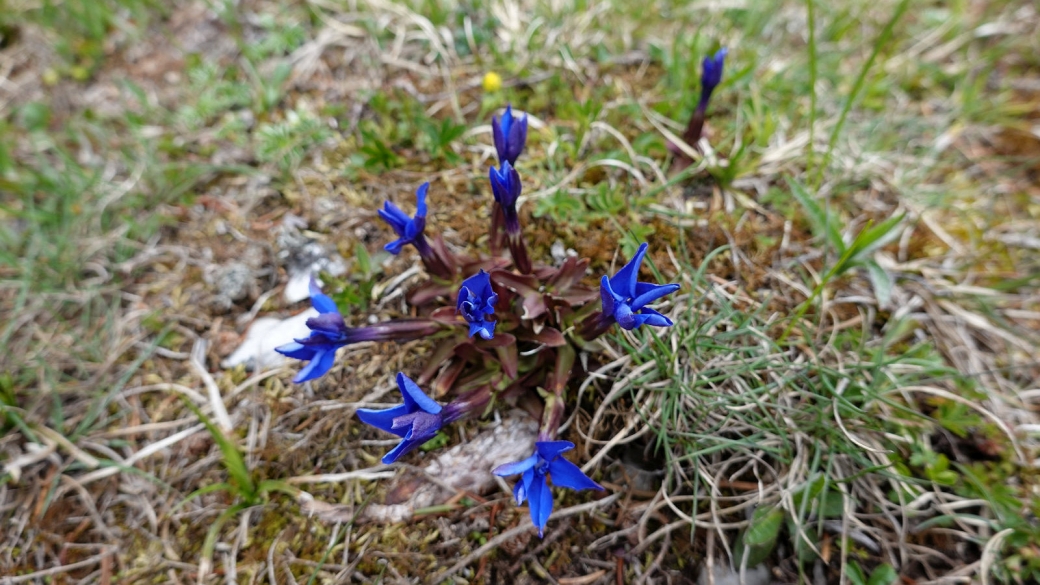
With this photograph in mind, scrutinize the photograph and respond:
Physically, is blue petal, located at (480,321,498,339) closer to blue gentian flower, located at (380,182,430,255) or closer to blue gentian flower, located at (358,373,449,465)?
blue gentian flower, located at (358,373,449,465)

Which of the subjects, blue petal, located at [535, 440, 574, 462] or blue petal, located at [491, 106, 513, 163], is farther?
blue petal, located at [491, 106, 513, 163]

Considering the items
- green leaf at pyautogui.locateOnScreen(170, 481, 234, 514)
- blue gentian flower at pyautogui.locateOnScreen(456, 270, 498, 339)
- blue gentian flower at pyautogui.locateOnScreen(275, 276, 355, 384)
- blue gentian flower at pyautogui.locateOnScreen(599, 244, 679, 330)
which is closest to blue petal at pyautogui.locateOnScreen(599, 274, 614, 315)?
blue gentian flower at pyautogui.locateOnScreen(599, 244, 679, 330)

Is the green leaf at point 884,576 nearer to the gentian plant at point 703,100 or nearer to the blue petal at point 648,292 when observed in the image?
the blue petal at point 648,292

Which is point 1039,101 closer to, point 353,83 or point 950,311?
point 950,311

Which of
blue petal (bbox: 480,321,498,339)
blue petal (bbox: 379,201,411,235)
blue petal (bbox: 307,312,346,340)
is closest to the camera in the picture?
blue petal (bbox: 480,321,498,339)

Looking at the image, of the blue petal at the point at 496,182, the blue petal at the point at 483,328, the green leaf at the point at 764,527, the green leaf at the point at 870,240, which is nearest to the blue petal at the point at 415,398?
the blue petal at the point at 483,328

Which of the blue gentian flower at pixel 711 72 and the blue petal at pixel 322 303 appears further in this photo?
the blue gentian flower at pixel 711 72

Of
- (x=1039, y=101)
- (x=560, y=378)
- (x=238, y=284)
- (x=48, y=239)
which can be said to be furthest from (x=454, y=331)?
(x=1039, y=101)
